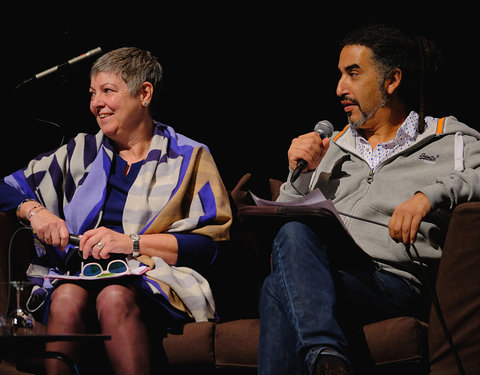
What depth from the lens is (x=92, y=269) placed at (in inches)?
71.3

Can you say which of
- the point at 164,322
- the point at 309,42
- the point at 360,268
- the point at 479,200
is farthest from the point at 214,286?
the point at 309,42

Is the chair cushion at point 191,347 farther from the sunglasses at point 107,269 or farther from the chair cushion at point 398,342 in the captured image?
the chair cushion at point 398,342

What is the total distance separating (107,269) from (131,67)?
81 cm

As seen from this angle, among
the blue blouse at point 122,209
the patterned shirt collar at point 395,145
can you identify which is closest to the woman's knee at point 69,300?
the blue blouse at point 122,209

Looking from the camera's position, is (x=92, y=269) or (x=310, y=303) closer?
(x=310, y=303)

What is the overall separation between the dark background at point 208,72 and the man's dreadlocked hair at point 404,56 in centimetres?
38

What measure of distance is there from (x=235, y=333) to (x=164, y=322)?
0.22 m

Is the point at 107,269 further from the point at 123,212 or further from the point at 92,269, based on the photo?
the point at 123,212

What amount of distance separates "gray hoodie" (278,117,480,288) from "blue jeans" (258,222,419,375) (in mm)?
123

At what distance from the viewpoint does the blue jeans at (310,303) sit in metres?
1.37

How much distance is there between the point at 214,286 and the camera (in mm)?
2035

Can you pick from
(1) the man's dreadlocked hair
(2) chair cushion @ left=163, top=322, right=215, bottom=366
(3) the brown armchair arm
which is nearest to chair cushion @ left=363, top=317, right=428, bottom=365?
(3) the brown armchair arm

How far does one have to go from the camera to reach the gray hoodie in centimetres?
172

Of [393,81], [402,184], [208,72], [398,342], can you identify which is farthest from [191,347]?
[208,72]
